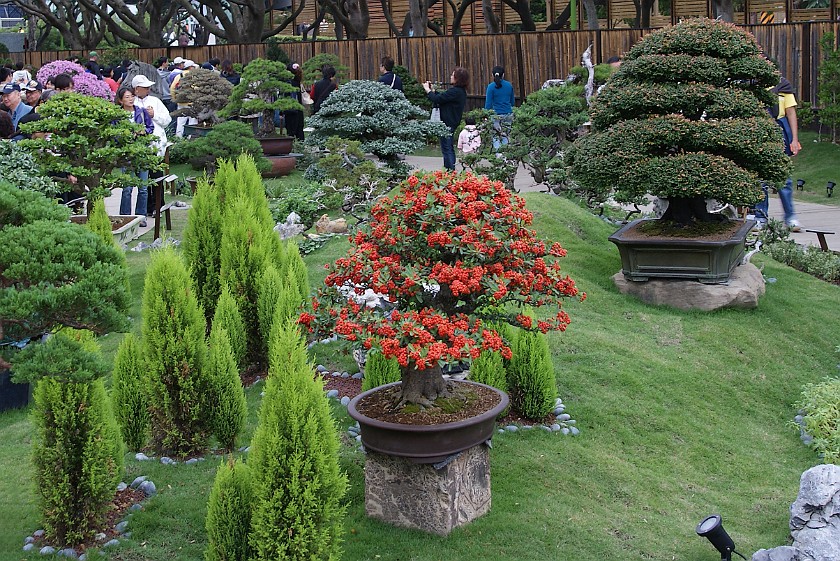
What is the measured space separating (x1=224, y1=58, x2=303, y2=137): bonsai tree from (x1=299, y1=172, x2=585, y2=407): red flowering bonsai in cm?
1201

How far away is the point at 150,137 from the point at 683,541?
22.3 feet

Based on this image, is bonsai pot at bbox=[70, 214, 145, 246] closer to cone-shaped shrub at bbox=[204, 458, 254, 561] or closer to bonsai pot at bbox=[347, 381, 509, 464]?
bonsai pot at bbox=[347, 381, 509, 464]

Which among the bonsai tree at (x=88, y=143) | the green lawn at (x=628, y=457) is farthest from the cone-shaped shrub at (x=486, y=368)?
the bonsai tree at (x=88, y=143)

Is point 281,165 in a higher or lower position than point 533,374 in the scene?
higher

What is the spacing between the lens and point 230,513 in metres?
4.62

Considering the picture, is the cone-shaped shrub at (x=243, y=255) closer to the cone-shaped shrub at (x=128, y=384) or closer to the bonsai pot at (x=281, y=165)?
the cone-shaped shrub at (x=128, y=384)

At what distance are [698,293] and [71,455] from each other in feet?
20.6

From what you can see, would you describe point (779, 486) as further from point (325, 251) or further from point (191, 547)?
point (325, 251)

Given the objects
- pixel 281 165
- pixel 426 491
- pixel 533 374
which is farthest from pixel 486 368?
pixel 281 165

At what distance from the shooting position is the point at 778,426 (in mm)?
7645

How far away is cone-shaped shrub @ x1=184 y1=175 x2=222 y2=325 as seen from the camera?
7621 mm

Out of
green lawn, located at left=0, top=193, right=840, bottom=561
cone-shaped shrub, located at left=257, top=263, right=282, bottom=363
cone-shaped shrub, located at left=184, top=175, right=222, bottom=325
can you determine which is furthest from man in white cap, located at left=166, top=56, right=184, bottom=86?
cone-shaped shrub, located at left=257, top=263, right=282, bottom=363

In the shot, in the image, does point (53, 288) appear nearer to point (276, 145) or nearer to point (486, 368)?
point (486, 368)

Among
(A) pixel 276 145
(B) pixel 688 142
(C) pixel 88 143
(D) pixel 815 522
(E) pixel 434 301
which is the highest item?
(C) pixel 88 143
